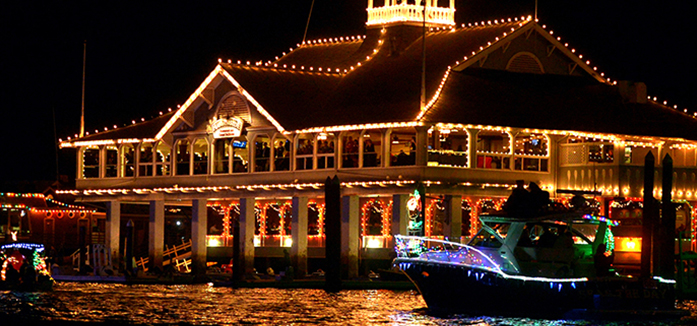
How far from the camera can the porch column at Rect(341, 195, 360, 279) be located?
5825 centimetres

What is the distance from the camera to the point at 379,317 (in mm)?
43719

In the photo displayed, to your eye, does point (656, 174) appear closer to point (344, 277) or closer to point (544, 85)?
point (544, 85)

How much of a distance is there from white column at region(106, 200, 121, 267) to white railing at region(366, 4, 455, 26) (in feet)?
51.3

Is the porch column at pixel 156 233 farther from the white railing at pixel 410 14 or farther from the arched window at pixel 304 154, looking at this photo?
the white railing at pixel 410 14

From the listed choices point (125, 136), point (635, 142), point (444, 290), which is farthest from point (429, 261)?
point (125, 136)

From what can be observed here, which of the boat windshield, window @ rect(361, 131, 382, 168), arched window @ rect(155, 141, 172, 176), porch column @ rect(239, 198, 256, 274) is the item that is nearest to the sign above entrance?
porch column @ rect(239, 198, 256, 274)

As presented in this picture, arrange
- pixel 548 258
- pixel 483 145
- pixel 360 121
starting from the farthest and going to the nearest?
pixel 483 145 → pixel 360 121 → pixel 548 258

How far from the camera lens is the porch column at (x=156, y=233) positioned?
6681 cm

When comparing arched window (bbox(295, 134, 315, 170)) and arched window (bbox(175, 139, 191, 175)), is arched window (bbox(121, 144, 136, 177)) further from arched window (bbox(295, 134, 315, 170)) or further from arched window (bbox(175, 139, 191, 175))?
arched window (bbox(295, 134, 315, 170))

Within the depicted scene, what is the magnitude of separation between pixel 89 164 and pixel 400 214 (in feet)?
64.9

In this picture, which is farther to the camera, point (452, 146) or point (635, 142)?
point (452, 146)

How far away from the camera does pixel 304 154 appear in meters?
60.1

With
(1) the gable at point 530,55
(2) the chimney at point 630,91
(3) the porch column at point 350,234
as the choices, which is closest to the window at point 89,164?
(3) the porch column at point 350,234

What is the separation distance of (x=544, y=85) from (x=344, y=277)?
11.5 m
